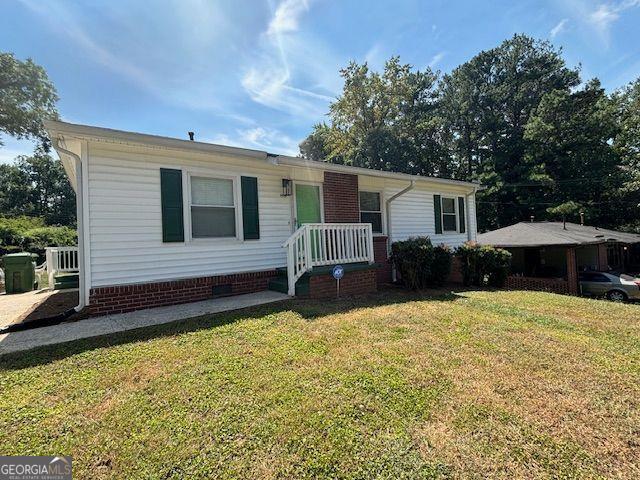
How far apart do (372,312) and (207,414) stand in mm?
3329

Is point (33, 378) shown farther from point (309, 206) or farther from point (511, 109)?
point (511, 109)

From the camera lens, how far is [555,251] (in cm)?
1583

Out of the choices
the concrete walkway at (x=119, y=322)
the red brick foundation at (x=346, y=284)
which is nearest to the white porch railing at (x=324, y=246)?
the red brick foundation at (x=346, y=284)

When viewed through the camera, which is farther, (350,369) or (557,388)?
(350,369)

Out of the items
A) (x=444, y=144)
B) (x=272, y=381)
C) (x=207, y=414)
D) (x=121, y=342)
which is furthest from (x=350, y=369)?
(x=444, y=144)

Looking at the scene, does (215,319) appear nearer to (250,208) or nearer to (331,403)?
(250,208)

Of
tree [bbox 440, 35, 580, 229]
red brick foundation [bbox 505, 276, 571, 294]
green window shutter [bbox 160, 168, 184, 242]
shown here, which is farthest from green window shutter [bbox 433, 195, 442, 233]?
tree [bbox 440, 35, 580, 229]

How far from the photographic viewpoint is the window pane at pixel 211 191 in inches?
239


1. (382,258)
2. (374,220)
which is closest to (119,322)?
(382,258)

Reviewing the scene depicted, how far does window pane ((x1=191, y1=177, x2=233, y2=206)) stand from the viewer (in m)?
6.06

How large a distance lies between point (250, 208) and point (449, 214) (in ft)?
25.0

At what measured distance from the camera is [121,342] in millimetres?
3834

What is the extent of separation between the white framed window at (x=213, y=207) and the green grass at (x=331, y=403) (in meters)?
2.46

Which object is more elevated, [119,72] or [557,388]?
[119,72]
